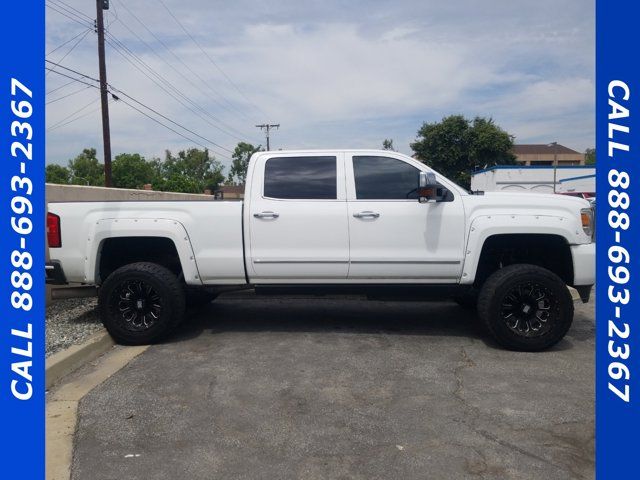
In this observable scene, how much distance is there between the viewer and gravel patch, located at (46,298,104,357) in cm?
506

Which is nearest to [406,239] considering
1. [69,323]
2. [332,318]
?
[332,318]

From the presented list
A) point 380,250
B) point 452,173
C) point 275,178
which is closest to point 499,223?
point 380,250

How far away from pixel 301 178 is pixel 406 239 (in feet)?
4.27

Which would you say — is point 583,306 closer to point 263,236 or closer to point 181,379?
point 263,236

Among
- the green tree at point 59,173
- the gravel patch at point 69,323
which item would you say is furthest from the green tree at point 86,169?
the gravel patch at point 69,323

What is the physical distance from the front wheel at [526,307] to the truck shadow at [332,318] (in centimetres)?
31

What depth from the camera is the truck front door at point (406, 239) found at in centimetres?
506

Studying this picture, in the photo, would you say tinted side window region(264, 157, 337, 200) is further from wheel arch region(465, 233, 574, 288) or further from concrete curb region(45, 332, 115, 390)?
concrete curb region(45, 332, 115, 390)

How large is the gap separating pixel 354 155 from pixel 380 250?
1.09 m

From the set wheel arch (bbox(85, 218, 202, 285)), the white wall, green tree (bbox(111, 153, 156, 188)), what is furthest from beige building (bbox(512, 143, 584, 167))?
wheel arch (bbox(85, 218, 202, 285))

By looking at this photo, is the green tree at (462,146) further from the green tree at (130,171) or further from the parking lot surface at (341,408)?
the parking lot surface at (341,408)

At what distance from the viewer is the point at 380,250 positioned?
16.7 feet

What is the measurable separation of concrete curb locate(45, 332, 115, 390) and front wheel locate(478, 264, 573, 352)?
394cm

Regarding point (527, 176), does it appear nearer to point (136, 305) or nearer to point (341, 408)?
point (136, 305)
